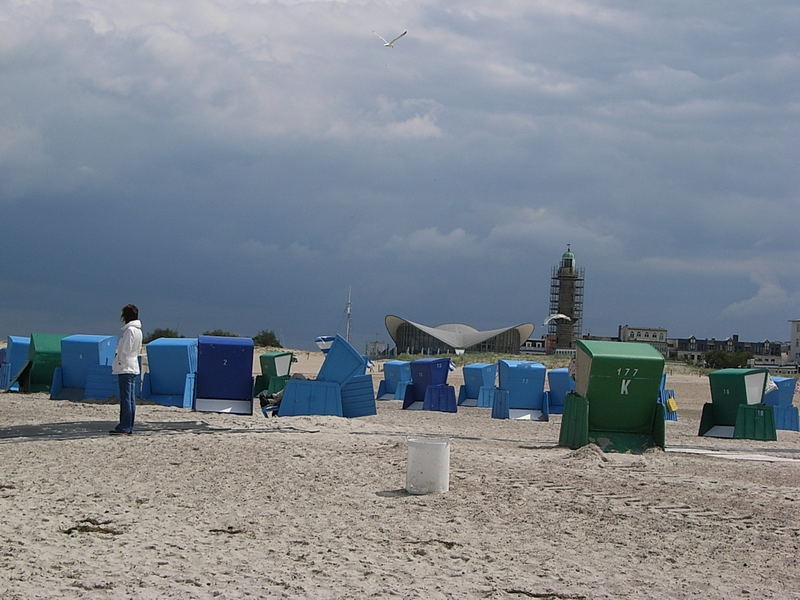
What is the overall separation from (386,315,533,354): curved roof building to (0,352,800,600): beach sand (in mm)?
86798

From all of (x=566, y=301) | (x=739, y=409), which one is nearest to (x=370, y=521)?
(x=739, y=409)

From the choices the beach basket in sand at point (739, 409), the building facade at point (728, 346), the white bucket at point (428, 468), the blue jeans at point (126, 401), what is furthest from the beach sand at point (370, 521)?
the building facade at point (728, 346)

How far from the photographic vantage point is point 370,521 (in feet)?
22.9

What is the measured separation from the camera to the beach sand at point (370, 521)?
5.45 m

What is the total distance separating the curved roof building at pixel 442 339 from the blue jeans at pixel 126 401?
280 ft

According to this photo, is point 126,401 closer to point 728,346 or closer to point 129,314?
point 129,314

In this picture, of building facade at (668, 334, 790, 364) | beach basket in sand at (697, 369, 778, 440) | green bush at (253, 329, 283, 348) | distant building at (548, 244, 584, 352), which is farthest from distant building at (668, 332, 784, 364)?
beach basket in sand at (697, 369, 778, 440)

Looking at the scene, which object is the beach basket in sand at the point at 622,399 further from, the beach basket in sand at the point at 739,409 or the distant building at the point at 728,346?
the distant building at the point at 728,346

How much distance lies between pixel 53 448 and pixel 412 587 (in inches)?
232

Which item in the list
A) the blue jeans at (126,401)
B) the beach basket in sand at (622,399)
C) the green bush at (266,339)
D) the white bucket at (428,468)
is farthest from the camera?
the green bush at (266,339)

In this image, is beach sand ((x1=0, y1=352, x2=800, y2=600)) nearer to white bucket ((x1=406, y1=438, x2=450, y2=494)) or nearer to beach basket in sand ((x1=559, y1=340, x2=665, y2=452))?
white bucket ((x1=406, y1=438, x2=450, y2=494))

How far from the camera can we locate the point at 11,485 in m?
7.95

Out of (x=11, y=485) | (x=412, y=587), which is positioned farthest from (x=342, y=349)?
(x=412, y=587)

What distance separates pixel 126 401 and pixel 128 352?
56 cm
